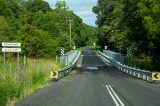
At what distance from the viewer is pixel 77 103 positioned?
18625 mm

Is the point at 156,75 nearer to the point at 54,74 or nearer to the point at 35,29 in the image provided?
the point at 54,74

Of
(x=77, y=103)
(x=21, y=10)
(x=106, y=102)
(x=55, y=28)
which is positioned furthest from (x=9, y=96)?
(x=21, y=10)

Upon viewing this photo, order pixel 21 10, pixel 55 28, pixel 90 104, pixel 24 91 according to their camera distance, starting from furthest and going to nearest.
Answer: pixel 21 10 < pixel 55 28 < pixel 24 91 < pixel 90 104

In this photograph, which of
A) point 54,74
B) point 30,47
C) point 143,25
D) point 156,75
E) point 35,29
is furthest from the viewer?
point 35,29

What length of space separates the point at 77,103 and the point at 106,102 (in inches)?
53.1

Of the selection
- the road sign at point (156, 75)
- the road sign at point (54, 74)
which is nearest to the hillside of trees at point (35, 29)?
the road sign at point (54, 74)

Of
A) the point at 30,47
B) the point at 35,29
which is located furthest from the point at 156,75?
the point at 35,29

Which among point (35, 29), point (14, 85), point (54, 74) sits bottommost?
point (54, 74)

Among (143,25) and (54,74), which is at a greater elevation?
(143,25)

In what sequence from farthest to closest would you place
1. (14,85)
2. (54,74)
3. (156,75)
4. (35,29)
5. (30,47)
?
1. (35,29)
2. (30,47)
3. (54,74)
4. (156,75)
5. (14,85)

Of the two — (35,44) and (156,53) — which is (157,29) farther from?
(35,44)

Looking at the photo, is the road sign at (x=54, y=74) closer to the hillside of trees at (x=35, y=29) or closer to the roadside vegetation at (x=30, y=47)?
the roadside vegetation at (x=30, y=47)

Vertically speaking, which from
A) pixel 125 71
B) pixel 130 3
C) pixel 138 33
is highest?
pixel 130 3

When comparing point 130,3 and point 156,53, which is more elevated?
point 130,3
